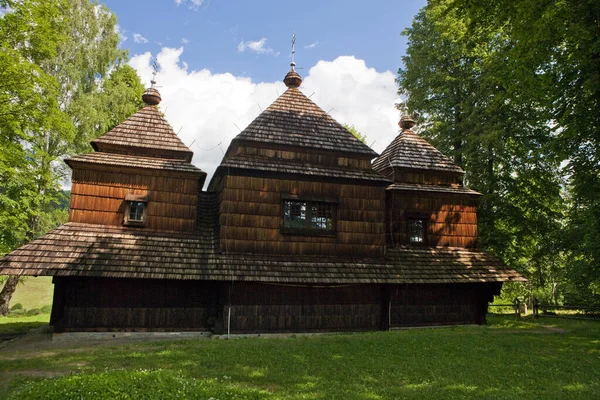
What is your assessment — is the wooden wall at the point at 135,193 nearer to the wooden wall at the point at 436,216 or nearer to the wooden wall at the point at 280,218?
the wooden wall at the point at 280,218

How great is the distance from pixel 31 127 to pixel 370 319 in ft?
48.3

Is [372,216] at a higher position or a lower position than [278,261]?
higher

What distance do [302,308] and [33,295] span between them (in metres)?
28.8

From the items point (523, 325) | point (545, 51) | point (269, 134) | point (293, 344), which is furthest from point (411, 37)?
point (293, 344)

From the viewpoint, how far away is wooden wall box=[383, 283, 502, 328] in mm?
14995

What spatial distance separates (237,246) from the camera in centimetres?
1345

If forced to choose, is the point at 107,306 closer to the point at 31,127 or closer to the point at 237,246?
the point at 237,246

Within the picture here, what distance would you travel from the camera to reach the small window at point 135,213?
1361cm

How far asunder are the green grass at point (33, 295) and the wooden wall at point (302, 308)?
22.5 m

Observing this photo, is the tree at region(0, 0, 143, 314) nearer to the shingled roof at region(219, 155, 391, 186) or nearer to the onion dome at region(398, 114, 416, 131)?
the shingled roof at region(219, 155, 391, 186)

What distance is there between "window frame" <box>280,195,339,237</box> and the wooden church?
5 centimetres

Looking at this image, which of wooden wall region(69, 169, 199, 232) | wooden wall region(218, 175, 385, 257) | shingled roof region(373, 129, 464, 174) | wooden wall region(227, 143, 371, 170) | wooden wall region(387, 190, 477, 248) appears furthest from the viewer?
shingled roof region(373, 129, 464, 174)

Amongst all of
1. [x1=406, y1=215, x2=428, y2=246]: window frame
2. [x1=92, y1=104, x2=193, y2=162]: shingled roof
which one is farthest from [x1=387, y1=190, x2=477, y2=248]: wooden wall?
[x1=92, y1=104, x2=193, y2=162]: shingled roof

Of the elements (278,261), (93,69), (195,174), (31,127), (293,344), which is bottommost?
(293,344)
